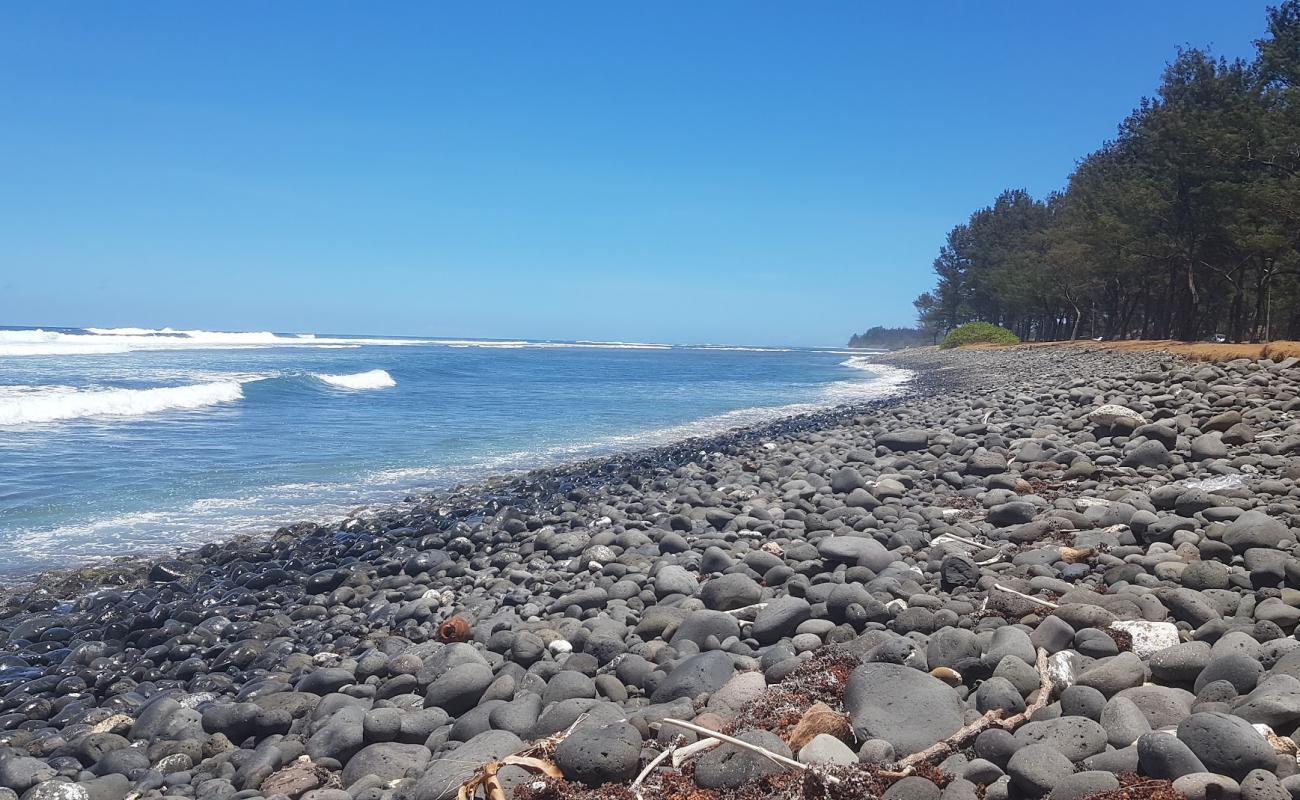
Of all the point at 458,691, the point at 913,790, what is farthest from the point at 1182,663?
the point at 458,691

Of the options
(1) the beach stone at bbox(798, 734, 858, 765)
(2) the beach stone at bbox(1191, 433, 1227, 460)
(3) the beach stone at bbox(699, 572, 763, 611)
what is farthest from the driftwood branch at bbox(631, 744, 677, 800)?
(2) the beach stone at bbox(1191, 433, 1227, 460)

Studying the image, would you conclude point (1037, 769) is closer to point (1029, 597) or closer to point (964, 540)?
point (1029, 597)

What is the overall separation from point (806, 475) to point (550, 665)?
5.96m

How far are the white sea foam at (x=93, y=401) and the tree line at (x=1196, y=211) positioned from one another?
28.9 metres

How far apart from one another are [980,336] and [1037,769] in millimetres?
64815

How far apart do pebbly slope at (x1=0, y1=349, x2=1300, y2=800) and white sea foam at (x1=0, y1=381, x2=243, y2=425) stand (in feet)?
42.9

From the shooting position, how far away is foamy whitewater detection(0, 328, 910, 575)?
359 inches

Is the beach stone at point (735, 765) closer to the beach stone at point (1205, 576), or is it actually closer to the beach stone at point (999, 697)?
the beach stone at point (999, 697)

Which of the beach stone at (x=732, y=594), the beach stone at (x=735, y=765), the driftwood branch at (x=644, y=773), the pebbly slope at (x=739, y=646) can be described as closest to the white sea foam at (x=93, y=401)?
the pebbly slope at (x=739, y=646)

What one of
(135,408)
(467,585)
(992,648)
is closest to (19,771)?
(467,585)

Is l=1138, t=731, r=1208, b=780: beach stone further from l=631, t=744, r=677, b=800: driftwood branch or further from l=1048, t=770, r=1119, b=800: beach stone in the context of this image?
l=631, t=744, r=677, b=800: driftwood branch

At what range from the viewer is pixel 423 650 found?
4.90 meters

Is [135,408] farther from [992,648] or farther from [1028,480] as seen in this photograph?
[992,648]

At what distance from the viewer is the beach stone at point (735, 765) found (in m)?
2.70
